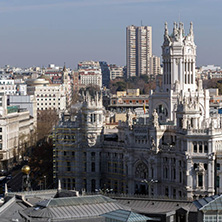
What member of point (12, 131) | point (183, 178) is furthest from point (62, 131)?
point (12, 131)

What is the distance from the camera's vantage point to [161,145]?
12219 centimetres

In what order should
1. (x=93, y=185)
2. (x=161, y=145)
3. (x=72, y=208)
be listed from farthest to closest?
(x=93, y=185), (x=161, y=145), (x=72, y=208)

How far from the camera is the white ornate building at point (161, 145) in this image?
11494cm

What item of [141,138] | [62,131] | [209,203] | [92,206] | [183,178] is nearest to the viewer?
[209,203]

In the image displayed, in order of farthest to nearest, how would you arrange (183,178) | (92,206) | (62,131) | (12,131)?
(12,131), (62,131), (183,178), (92,206)

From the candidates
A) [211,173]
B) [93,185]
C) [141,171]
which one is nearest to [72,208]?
[211,173]

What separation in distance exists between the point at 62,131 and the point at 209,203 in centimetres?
7710

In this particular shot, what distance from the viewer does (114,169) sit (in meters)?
131

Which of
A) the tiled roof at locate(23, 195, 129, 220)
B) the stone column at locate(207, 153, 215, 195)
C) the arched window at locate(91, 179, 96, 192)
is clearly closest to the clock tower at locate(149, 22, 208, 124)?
Answer: the arched window at locate(91, 179, 96, 192)

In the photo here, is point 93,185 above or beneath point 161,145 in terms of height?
beneath

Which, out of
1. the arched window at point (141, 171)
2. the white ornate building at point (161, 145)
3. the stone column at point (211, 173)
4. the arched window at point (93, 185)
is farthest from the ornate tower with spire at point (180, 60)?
the stone column at point (211, 173)

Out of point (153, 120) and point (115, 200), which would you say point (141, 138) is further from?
point (115, 200)

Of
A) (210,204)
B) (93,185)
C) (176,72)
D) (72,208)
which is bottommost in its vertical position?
(93,185)

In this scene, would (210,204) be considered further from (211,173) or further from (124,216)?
(211,173)
